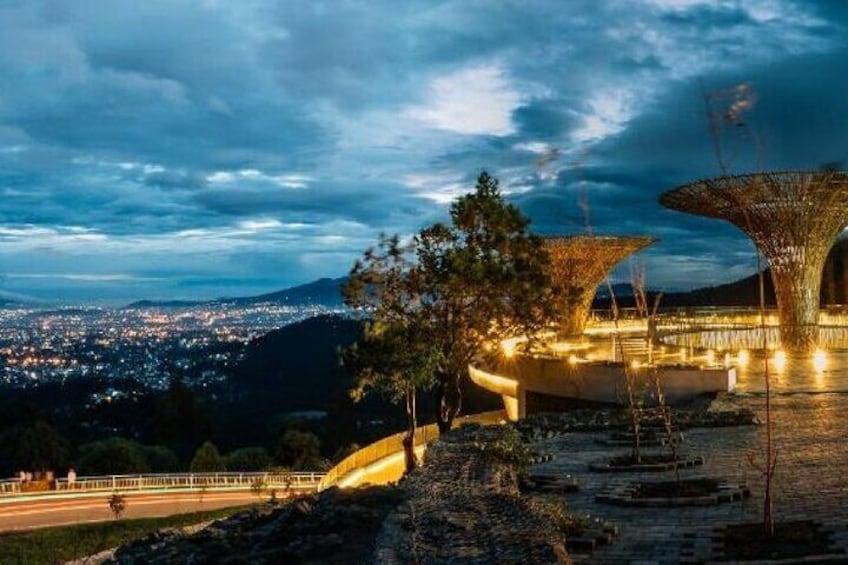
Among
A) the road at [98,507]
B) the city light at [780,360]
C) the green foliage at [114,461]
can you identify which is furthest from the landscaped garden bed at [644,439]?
the green foliage at [114,461]

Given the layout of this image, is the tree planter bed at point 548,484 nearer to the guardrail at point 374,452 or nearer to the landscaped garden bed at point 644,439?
the landscaped garden bed at point 644,439

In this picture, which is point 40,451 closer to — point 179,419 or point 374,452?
point 179,419

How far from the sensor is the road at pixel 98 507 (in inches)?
1103

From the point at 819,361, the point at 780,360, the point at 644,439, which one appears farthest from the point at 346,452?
the point at 644,439

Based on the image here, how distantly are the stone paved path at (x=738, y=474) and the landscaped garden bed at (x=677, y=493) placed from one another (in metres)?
0.13

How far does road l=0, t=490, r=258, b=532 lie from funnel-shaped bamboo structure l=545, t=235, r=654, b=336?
1408cm

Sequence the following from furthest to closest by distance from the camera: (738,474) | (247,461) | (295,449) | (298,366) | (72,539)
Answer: (298,366)
(247,461)
(295,449)
(72,539)
(738,474)

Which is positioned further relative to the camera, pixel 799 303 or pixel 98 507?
pixel 799 303

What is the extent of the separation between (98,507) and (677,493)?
23476mm

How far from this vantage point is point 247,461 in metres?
43.9

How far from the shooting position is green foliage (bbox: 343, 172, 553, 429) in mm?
20328

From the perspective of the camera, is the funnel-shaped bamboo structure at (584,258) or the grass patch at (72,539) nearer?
the grass patch at (72,539)

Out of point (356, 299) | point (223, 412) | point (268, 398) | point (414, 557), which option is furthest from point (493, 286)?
point (268, 398)

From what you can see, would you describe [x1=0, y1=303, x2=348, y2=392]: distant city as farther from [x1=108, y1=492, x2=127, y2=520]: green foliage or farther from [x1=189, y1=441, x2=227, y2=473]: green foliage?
[x1=108, y1=492, x2=127, y2=520]: green foliage
